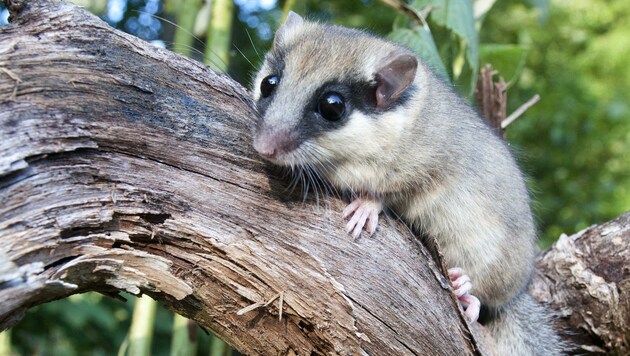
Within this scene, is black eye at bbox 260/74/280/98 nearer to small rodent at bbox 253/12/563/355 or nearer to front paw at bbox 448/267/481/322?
small rodent at bbox 253/12/563/355

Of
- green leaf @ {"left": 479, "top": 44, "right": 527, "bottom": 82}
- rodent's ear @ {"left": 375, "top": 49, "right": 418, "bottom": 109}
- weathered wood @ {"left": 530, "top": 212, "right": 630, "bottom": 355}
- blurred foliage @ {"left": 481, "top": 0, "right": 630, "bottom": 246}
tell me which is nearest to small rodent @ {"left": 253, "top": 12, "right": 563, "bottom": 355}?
rodent's ear @ {"left": 375, "top": 49, "right": 418, "bottom": 109}

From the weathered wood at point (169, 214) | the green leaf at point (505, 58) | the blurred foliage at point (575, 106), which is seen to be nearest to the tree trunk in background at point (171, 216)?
the weathered wood at point (169, 214)

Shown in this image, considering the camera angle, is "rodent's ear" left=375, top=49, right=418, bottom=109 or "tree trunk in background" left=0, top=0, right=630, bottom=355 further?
"rodent's ear" left=375, top=49, right=418, bottom=109

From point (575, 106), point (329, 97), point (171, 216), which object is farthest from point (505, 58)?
point (575, 106)

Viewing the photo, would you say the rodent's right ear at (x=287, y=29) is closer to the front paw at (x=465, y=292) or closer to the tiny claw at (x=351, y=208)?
the tiny claw at (x=351, y=208)

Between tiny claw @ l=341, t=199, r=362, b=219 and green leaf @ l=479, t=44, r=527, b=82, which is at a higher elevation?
green leaf @ l=479, t=44, r=527, b=82

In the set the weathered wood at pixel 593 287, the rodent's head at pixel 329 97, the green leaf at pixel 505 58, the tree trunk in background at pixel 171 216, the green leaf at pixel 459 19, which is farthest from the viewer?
the green leaf at pixel 505 58
